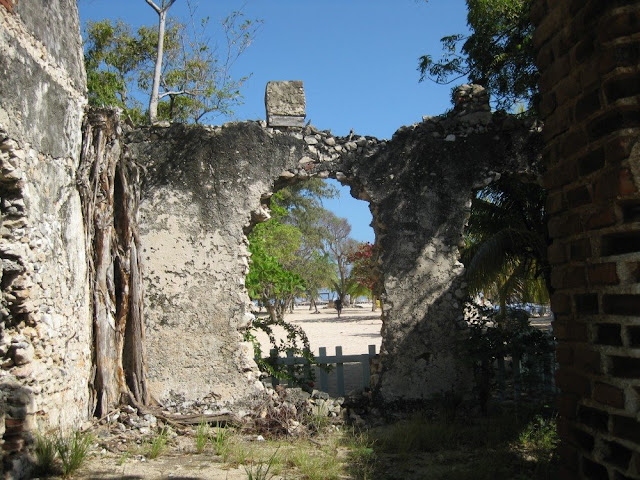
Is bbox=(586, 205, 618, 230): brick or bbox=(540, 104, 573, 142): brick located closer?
bbox=(586, 205, 618, 230): brick

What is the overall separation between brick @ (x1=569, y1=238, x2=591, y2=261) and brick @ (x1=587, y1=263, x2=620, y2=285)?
65 millimetres

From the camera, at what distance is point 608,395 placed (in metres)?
2.07

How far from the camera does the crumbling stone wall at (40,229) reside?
4152 millimetres

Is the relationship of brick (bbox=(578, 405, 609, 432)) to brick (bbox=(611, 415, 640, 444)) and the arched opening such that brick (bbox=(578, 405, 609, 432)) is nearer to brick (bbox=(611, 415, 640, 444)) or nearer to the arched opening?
brick (bbox=(611, 415, 640, 444))

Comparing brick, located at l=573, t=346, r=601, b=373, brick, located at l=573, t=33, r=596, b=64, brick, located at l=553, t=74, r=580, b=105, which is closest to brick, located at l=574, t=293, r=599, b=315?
brick, located at l=573, t=346, r=601, b=373

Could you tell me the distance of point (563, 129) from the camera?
242 centimetres

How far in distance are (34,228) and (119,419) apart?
7.04ft

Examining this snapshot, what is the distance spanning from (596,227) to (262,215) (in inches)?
182

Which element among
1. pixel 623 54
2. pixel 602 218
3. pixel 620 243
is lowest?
pixel 620 243

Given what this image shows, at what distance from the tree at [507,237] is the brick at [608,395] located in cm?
456

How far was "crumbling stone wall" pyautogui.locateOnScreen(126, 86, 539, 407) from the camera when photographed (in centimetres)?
609

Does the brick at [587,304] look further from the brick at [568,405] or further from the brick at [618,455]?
the brick at [618,455]

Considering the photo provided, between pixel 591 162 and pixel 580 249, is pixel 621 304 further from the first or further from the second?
pixel 591 162

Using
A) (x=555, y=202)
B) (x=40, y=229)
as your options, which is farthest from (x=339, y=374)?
(x=555, y=202)
